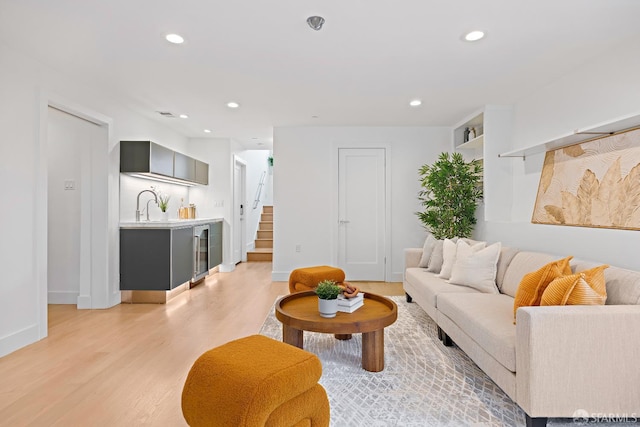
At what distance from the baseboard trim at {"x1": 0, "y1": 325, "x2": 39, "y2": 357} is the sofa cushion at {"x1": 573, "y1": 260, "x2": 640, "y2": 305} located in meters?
4.10

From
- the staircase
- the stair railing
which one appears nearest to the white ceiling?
the staircase

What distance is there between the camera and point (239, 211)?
7430 mm

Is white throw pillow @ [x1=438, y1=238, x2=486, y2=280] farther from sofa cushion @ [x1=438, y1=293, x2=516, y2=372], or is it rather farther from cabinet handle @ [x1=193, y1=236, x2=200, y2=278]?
cabinet handle @ [x1=193, y1=236, x2=200, y2=278]

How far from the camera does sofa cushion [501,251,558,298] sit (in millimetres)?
2805

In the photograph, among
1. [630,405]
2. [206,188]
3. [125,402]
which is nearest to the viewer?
[630,405]

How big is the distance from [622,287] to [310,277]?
2419 millimetres

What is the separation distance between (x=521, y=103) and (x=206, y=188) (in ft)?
16.3

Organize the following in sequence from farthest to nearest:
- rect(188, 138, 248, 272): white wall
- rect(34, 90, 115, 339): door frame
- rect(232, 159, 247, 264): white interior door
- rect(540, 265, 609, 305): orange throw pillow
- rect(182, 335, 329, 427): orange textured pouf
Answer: rect(232, 159, 247, 264): white interior door
rect(188, 138, 248, 272): white wall
rect(34, 90, 115, 339): door frame
rect(540, 265, 609, 305): orange throw pillow
rect(182, 335, 329, 427): orange textured pouf

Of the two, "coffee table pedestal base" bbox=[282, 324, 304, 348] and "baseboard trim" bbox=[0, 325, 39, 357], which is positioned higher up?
"coffee table pedestal base" bbox=[282, 324, 304, 348]

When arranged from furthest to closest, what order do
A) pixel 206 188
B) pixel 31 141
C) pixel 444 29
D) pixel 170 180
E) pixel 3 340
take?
1. pixel 206 188
2. pixel 170 180
3. pixel 31 141
4. pixel 3 340
5. pixel 444 29

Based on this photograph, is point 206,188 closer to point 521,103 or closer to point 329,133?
point 329,133

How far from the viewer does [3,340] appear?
2.76m

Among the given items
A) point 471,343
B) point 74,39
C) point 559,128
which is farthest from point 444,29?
point 74,39

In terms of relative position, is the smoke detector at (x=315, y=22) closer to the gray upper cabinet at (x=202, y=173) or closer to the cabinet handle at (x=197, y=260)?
the cabinet handle at (x=197, y=260)
